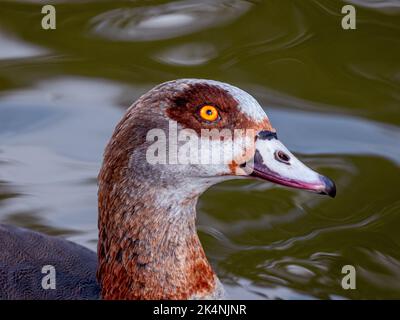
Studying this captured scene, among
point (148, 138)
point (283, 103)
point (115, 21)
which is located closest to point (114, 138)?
point (148, 138)

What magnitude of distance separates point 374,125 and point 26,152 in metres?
2.31

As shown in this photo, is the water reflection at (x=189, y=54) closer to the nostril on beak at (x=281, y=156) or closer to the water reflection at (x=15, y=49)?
the water reflection at (x=15, y=49)

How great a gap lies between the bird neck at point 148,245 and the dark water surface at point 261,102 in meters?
0.79

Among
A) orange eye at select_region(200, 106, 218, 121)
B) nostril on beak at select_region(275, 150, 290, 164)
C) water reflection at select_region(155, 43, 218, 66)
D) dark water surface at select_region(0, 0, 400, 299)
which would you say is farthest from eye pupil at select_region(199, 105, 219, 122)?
water reflection at select_region(155, 43, 218, 66)

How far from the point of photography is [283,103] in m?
7.61

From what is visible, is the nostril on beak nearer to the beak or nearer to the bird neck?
the beak

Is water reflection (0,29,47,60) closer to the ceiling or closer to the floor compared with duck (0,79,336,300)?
closer to the ceiling

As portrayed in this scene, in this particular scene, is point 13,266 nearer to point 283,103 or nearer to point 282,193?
point 282,193

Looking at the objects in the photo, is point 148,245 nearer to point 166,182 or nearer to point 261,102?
point 166,182

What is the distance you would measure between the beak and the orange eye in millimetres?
220

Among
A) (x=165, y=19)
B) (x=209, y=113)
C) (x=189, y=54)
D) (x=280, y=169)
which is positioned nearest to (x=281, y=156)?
(x=280, y=169)

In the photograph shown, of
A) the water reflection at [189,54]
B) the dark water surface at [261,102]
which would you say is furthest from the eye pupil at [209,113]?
the water reflection at [189,54]

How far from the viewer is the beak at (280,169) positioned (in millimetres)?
4930

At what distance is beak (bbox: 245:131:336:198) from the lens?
4.93 m
